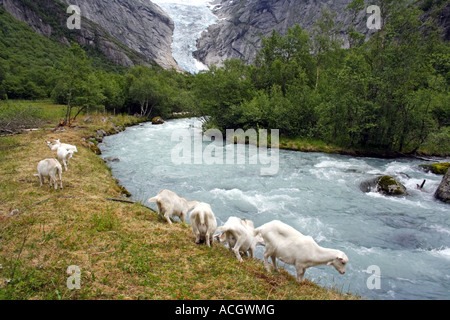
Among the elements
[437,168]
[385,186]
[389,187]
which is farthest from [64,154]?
[437,168]

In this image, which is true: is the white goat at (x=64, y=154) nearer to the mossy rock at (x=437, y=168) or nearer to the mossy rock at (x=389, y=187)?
the mossy rock at (x=389, y=187)

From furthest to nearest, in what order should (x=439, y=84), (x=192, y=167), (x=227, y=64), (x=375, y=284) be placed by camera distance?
1. (x=227, y=64)
2. (x=439, y=84)
3. (x=192, y=167)
4. (x=375, y=284)

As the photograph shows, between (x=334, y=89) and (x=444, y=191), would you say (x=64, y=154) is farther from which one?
(x=334, y=89)

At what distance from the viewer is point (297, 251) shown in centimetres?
570

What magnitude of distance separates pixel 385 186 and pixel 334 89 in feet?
55.6

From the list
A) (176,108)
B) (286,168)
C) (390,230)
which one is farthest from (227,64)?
(390,230)

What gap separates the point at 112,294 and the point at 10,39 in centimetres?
11655

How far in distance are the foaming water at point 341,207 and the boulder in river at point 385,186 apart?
495mm

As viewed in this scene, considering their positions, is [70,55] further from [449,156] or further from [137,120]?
[449,156]

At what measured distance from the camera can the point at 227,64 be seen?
38812 mm

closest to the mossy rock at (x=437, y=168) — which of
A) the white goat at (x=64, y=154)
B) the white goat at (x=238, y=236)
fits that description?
the white goat at (x=238, y=236)

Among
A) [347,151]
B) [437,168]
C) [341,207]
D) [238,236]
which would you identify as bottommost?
[341,207]

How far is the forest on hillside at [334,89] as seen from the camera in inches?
963

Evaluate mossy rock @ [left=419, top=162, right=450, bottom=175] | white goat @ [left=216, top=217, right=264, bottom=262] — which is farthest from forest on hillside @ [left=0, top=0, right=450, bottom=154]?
white goat @ [left=216, top=217, right=264, bottom=262]
